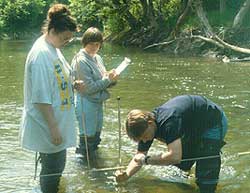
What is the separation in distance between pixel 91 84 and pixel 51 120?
1.93 m

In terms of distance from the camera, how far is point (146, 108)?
11617mm

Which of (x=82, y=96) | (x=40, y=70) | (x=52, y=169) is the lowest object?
(x=52, y=169)

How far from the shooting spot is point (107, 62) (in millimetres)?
23438

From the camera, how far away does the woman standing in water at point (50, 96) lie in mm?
4875

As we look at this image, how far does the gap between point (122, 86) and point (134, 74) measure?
129 inches

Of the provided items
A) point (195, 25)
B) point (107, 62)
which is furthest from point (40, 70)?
point (195, 25)

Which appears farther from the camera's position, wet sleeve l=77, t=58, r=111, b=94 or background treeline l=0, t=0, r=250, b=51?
background treeline l=0, t=0, r=250, b=51

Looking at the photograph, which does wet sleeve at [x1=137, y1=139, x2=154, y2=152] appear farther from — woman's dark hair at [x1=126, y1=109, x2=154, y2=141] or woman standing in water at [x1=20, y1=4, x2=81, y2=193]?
woman standing in water at [x1=20, y1=4, x2=81, y2=193]

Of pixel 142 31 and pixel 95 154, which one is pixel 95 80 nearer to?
pixel 95 154

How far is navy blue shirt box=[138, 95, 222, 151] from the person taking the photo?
5039 millimetres

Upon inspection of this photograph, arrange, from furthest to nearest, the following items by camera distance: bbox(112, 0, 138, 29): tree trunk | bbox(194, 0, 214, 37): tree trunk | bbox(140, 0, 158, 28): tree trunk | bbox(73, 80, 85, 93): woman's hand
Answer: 1. bbox(112, 0, 138, 29): tree trunk
2. bbox(140, 0, 158, 28): tree trunk
3. bbox(194, 0, 214, 37): tree trunk
4. bbox(73, 80, 85, 93): woman's hand

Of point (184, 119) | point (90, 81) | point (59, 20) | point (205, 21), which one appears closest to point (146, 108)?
point (90, 81)

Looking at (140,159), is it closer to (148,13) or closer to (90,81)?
(90,81)

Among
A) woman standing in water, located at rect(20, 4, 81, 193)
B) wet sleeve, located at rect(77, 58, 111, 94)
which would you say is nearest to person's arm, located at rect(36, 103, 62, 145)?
woman standing in water, located at rect(20, 4, 81, 193)
